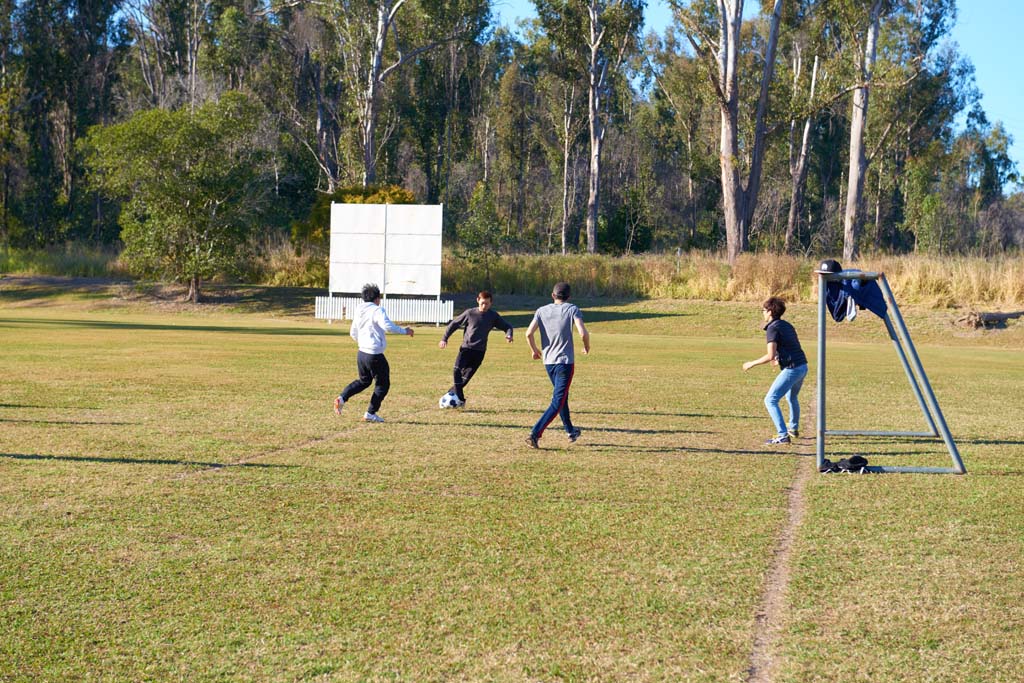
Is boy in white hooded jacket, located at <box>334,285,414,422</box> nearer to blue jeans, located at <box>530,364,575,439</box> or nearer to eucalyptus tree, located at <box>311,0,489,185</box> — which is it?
blue jeans, located at <box>530,364,575,439</box>

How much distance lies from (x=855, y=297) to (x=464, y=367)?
619cm

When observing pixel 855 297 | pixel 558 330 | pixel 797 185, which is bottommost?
pixel 558 330

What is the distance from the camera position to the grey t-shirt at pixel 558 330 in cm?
1088

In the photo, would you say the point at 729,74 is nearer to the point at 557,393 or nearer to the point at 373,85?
the point at 373,85

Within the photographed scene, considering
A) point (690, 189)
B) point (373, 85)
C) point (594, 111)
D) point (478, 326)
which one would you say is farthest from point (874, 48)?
point (478, 326)

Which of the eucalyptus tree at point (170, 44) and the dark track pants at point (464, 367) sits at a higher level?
the eucalyptus tree at point (170, 44)

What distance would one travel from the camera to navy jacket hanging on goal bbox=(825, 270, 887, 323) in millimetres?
9844

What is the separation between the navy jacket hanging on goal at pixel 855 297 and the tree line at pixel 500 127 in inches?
1342

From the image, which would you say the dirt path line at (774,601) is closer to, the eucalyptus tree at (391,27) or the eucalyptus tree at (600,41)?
the eucalyptus tree at (391,27)

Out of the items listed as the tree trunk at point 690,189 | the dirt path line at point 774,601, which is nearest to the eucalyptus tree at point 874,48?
the tree trunk at point 690,189

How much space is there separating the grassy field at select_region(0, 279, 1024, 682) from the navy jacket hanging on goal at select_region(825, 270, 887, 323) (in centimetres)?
165

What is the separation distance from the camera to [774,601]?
588 centimetres

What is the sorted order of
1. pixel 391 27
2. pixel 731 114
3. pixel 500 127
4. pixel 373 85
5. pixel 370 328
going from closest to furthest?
pixel 370 328, pixel 731 114, pixel 373 85, pixel 391 27, pixel 500 127

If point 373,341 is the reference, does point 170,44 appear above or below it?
above
